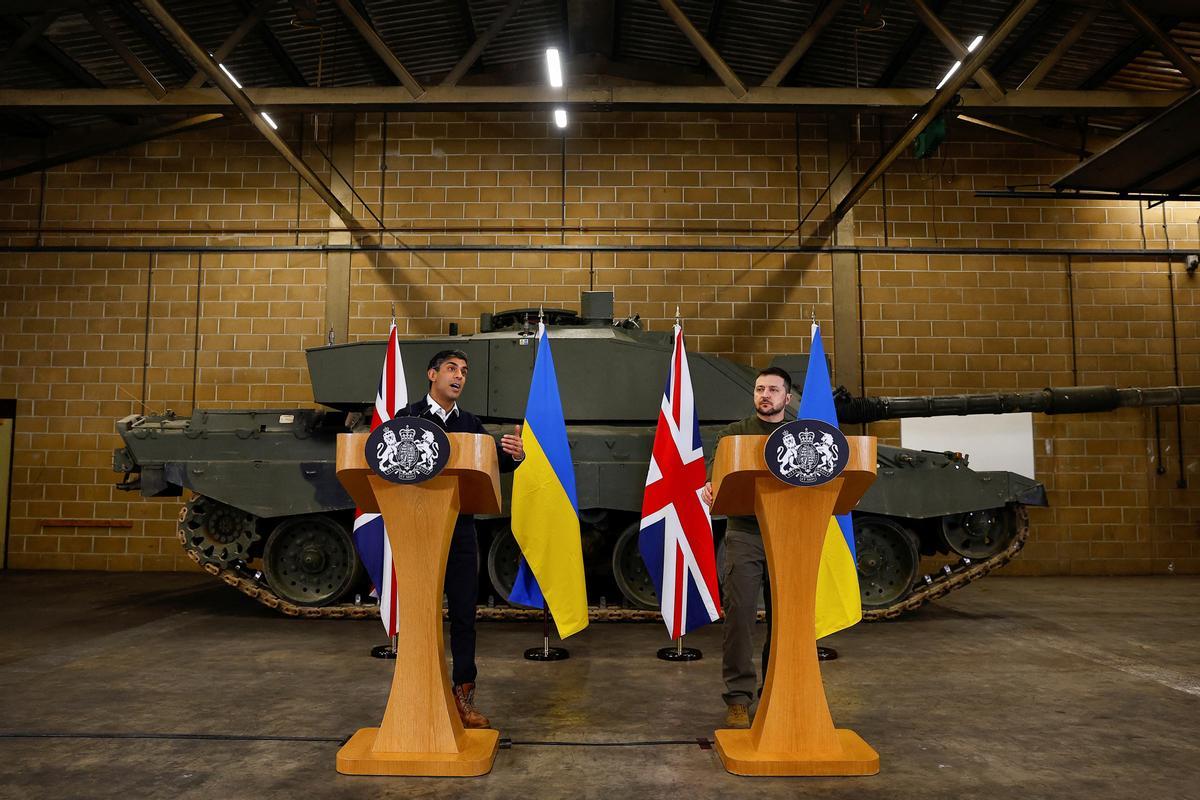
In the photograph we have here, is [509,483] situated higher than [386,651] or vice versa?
[509,483]

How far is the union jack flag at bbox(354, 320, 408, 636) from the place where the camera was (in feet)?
17.8

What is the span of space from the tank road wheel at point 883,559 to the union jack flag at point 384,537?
13.1 ft

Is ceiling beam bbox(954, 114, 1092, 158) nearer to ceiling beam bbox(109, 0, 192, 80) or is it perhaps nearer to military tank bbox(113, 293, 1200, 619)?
military tank bbox(113, 293, 1200, 619)

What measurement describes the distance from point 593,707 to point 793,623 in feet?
4.88

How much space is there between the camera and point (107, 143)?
1143 cm

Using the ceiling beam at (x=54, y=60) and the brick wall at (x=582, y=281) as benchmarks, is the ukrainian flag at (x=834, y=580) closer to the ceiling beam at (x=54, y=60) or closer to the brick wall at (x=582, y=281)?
the brick wall at (x=582, y=281)

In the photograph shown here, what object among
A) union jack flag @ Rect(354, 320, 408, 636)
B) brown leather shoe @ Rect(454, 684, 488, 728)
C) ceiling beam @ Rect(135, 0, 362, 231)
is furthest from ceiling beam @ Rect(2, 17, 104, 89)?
brown leather shoe @ Rect(454, 684, 488, 728)

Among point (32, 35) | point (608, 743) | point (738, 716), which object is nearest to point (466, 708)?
point (608, 743)

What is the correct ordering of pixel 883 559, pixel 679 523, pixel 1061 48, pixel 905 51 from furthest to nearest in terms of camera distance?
pixel 905 51 < pixel 1061 48 < pixel 883 559 < pixel 679 523

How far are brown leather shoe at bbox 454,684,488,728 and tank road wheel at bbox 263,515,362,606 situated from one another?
4.07 meters

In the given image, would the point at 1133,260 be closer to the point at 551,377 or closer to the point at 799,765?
the point at 551,377

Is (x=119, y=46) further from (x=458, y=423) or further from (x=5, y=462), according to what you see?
(x=458, y=423)

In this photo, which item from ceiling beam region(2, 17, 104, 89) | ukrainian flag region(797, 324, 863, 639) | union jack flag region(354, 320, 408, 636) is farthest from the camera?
ceiling beam region(2, 17, 104, 89)

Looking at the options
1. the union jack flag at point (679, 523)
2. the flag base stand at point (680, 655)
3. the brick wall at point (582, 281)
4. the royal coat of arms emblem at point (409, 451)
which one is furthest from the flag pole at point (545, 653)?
the brick wall at point (582, 281)
